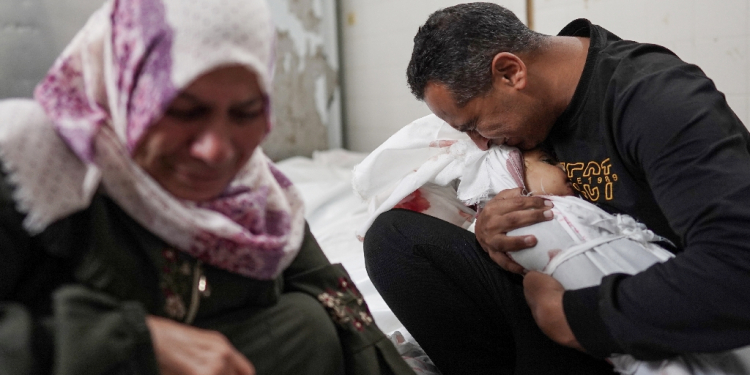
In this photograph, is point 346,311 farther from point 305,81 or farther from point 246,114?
point 305,81

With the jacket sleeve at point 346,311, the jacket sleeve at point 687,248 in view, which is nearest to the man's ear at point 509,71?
the jacket sleeve at point 687,248

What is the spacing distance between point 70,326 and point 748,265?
871 millimetres

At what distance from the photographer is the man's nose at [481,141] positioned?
4.14 feet

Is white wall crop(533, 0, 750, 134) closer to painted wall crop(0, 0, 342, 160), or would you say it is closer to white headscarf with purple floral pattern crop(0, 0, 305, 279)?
painted wall crop(0, 0, 342, 160)

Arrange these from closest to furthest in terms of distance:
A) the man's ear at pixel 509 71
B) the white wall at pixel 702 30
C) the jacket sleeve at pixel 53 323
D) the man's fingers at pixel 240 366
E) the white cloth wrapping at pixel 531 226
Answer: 1. the jacket sleeve at pixel 53 323
2. the man's fingers at pixel 240 366
3. the white cloth wrapping at pixel 531 226
4. the man's ear at pixel 509 71
5. the white wall at pixel 702 30

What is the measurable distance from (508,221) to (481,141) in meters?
0.26

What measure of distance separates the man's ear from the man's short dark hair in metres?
0.01

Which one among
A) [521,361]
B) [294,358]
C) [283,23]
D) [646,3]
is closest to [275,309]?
[294,358]

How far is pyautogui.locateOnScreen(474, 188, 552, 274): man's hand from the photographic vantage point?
3.45 ft

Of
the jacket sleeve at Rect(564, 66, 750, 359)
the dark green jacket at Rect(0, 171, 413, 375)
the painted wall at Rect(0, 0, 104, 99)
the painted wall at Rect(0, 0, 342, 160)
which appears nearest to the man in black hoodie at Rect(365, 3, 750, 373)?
the jacket sleeve at Rect(564, 66, 750, 359)

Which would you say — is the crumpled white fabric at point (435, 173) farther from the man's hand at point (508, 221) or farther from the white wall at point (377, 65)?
the white wall at point (377, 65)

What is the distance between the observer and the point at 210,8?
607mm

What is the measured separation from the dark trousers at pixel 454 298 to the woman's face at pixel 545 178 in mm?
170

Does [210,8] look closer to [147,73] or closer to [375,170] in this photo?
[147,73]
